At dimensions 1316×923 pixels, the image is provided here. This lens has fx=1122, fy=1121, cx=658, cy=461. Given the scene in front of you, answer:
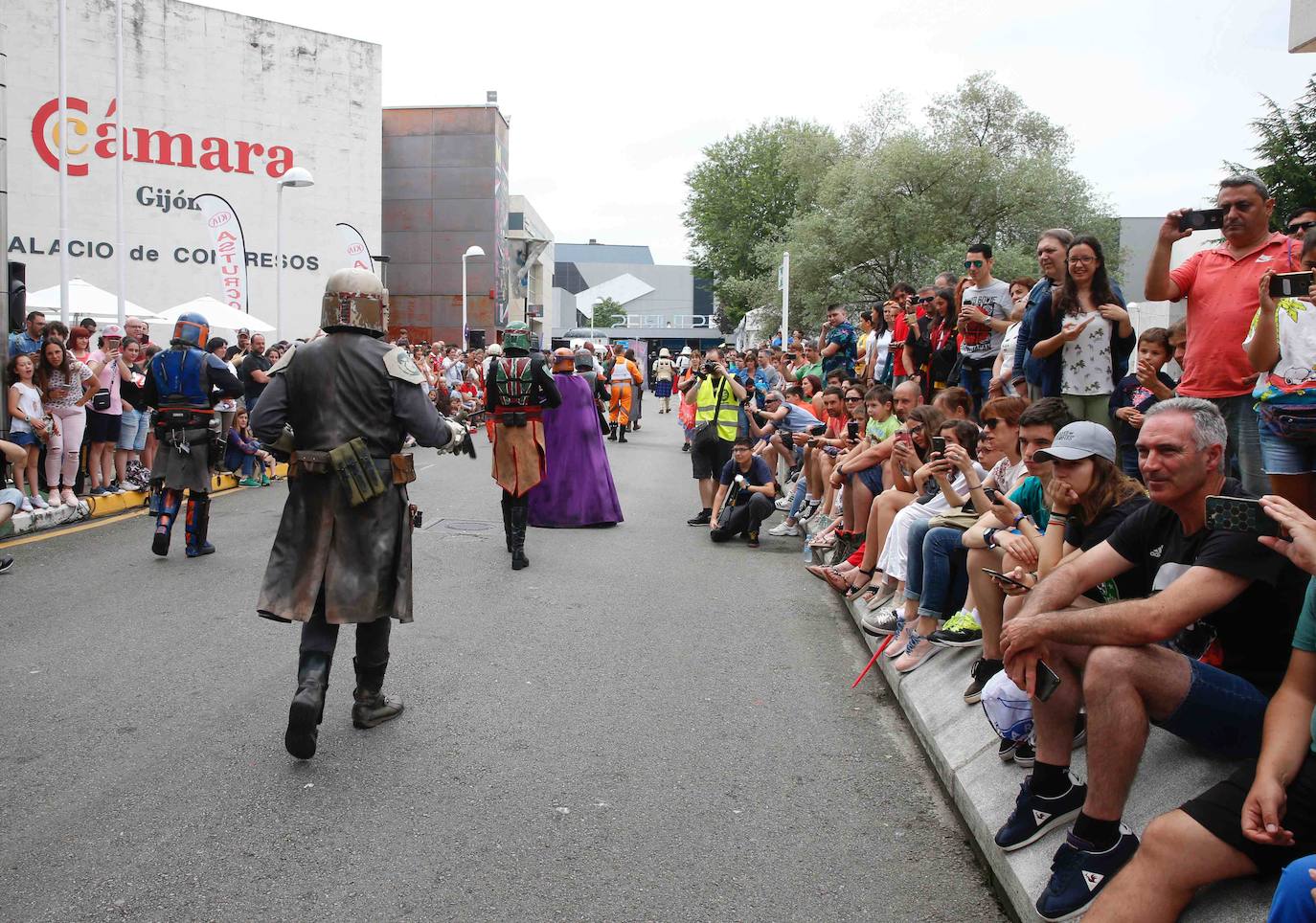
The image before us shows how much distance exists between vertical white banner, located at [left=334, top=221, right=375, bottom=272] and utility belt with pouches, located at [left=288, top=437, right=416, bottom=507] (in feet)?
97.4

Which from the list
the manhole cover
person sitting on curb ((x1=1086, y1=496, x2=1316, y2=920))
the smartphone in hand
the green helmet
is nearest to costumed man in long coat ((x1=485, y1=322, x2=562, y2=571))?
the green helmet

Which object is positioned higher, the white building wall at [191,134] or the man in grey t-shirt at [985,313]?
the white building wall at [191,134]

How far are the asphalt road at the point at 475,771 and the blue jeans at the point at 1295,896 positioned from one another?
1145mm

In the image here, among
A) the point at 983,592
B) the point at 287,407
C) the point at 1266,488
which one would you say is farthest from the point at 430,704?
the point at 1266,488

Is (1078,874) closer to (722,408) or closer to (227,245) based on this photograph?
(722,408)

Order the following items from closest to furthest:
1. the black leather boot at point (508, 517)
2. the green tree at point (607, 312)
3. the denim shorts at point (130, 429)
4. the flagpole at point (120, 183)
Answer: the black leather boot at point (508, 517)
the denim shorts at point (130, 429)
the flagpole at point (120, 183)
the green tree at point (607, 312)

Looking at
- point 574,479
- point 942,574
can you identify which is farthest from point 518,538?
point 942,574

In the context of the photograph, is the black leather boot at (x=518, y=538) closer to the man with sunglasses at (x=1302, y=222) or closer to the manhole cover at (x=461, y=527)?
→ the manhole cover at (x=461, y=527)

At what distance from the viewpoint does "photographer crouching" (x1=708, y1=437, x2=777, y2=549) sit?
11195 mm

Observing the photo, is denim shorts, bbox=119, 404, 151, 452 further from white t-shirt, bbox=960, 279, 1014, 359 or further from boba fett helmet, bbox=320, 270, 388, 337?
white t-shirt, bbox=960, 279, 1014, 359

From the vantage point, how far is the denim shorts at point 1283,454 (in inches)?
186

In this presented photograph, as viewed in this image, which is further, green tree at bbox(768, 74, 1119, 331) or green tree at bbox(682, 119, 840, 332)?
green tree at bbox(682, 119, 840, 332)

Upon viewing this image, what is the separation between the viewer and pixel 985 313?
8750mm

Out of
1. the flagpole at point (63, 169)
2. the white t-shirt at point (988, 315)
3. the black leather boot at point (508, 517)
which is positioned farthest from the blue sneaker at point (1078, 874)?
the flagpole at point (63, 169)
